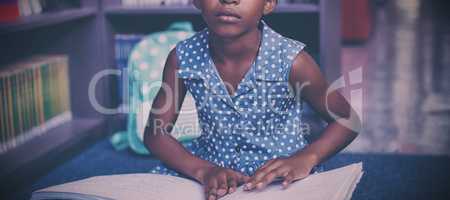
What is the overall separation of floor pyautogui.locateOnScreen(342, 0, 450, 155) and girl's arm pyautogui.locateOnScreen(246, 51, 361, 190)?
0.72 m

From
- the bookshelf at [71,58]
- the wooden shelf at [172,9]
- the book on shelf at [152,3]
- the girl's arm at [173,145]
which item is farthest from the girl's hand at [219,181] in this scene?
the book on shelf at [152,3]

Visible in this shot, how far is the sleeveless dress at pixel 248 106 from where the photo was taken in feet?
3.82

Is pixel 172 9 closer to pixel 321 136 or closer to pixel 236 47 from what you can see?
pixel 236 47

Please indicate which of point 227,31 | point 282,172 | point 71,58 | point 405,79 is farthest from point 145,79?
point 405,79

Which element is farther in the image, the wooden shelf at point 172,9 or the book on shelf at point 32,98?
the wooden shelf at point 172,9

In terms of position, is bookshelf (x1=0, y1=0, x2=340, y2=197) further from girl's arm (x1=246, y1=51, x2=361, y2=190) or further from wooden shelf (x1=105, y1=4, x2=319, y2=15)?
girl's arm (x1=246, y1=51, x2=361, y2=190)

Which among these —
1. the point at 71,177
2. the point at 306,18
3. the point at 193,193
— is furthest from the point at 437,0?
the point at 193,193

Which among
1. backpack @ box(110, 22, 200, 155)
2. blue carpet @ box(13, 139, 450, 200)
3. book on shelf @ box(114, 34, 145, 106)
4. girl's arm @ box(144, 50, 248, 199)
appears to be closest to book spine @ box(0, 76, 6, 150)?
blue carpet @ box(13, 139, 450, 200)

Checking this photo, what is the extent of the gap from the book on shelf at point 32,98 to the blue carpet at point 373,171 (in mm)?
148

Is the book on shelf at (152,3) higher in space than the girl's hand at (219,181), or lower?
higher

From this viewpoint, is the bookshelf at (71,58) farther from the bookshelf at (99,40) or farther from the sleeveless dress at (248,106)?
the sleeveless dress at (248,106)

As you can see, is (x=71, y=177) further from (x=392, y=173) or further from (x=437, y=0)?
(x=437, y=0)

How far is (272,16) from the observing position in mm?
1944

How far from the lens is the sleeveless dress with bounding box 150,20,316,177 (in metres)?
1.17
